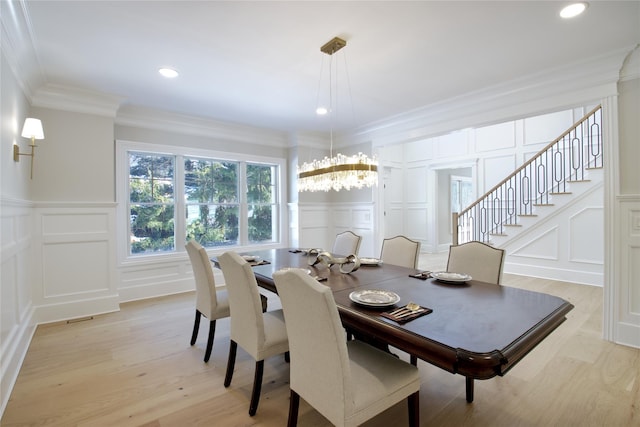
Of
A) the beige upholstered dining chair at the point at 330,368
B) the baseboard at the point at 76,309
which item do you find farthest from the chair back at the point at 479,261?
the baseboard at the point at 76,309

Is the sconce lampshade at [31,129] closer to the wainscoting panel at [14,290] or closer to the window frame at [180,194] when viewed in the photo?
the wainscoting panel at [14,290]

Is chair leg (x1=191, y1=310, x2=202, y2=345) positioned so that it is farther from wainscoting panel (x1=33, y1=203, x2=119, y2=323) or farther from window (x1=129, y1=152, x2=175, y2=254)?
window (x1=129, y1=152, x2=175, y2=254)

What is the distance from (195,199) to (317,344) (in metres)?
3.94

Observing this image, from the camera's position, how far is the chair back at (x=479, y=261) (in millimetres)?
2310

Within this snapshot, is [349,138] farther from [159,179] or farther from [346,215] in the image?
[159,179]

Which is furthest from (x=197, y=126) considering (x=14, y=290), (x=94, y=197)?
(x=14, y=290)

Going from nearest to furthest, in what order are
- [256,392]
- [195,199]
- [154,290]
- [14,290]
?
[256,392], [14,290], [154,290], [195,199]

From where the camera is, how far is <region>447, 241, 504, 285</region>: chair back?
231 centimetres

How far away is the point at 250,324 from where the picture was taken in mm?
1915

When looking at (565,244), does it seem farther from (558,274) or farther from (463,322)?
(463,322)

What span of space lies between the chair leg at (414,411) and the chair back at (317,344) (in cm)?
38

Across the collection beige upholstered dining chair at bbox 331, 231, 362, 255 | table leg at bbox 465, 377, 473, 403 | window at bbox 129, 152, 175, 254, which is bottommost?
table leg at bbox 465, 377, 473, 403

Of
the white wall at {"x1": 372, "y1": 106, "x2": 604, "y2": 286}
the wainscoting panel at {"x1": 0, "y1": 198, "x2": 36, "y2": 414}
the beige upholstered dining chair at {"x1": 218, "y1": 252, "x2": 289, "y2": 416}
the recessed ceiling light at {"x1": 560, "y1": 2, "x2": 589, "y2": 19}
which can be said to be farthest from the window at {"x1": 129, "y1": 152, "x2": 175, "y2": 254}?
the recessed ceiling light at {"x1": 560, "y1": 2, "x2": 589, "y2": 19}

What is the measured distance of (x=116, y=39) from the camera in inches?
95.3
